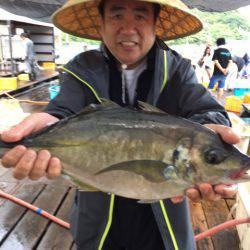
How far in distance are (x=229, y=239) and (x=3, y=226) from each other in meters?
2.40

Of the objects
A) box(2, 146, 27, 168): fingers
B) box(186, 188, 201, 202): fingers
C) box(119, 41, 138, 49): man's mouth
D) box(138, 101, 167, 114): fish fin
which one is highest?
box(119, 41, 138, 49): man's mouth

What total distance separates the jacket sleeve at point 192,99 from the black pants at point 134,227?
64 cm

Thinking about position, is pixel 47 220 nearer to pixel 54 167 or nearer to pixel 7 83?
pixel 54 167

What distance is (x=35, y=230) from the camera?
3.35 metres

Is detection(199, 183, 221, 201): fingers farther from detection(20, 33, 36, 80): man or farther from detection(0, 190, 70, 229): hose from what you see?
detection(20, 33, 36, 80): man

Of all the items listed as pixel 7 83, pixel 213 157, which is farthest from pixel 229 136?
pixel 7 83

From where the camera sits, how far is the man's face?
172 cm

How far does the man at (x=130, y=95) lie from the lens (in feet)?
5.76

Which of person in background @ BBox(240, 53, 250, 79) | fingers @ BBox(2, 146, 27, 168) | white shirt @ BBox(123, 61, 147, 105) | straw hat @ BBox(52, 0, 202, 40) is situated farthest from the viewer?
person in background @ BBox(240, 53, 250, 79)

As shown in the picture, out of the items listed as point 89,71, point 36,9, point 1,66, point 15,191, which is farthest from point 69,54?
point 89,71

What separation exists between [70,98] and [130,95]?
1.21ft

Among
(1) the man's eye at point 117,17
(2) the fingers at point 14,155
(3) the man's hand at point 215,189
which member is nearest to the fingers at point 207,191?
(3) the man's hand at point 215,189

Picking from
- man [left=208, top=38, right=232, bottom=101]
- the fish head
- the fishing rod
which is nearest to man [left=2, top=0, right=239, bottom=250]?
the fish head

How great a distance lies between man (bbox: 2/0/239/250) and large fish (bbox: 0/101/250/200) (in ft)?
0.94
